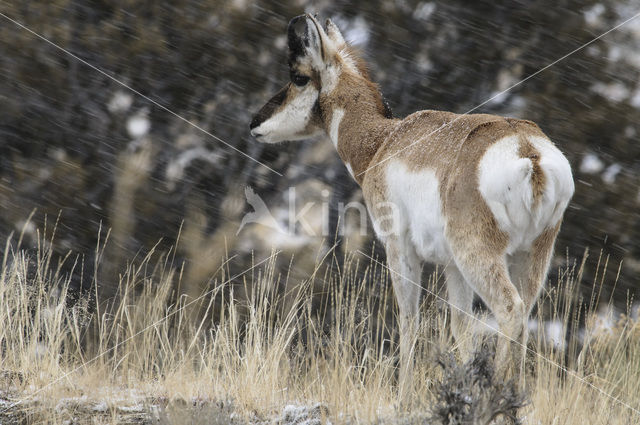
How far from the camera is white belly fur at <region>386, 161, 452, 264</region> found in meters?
4.72

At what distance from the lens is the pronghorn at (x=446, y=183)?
4.28m

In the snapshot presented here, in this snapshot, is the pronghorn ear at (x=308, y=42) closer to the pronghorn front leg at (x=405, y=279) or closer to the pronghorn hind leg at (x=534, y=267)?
the pronghorn front leg at (x=405, y=279)

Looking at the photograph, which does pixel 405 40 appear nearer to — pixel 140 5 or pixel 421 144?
pixel 140 5

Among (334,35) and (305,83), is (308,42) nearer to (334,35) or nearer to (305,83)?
(305,83)

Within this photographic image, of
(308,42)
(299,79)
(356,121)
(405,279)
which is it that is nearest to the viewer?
(405,279)

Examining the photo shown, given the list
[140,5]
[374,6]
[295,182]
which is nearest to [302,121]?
[295,182]

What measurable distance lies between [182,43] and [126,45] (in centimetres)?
65

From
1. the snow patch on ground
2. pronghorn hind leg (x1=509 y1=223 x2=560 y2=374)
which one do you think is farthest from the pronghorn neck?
the snow patch on ground

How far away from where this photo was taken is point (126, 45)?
28.3 ft

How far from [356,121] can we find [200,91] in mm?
3209

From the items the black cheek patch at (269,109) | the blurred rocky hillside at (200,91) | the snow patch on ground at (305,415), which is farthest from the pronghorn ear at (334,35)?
the snow patch on ground at (305,415)

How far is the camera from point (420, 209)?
484cm

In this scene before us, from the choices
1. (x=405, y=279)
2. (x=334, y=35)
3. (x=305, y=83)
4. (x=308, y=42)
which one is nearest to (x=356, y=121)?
(x=305, y=83)

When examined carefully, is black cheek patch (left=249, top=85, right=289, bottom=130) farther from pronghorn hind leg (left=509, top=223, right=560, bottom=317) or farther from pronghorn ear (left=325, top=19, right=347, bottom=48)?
pronghorn hind leg (left=509, top=223, right=560, bottom=317)
